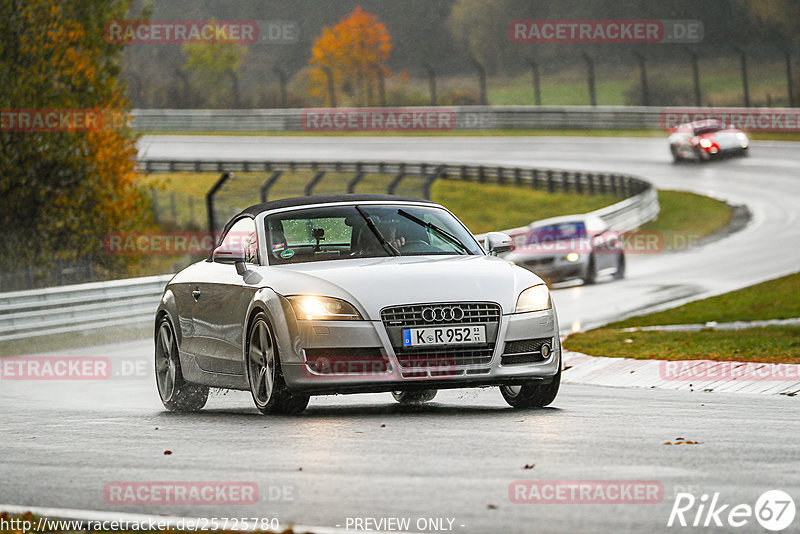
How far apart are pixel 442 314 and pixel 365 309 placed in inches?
19.5

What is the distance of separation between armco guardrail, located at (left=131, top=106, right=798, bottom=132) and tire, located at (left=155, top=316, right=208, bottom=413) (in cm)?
4726

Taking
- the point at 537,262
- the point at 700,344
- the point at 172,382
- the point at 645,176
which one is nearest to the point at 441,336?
the point at 172,382

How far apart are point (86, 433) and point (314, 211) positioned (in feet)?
7.60

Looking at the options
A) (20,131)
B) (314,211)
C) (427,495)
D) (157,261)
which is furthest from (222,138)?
(427,495)

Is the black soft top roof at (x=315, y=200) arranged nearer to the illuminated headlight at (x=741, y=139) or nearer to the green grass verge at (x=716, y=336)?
the green grass verge at (x=716, y=336)

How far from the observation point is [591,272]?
28.5 m

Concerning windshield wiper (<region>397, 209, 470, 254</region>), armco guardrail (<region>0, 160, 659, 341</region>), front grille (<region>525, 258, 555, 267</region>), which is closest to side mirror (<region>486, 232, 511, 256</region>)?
windshield wiper (<region>397, 209, 470, 254</region>)

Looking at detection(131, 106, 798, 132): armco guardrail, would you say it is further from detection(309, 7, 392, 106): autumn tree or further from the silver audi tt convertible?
the silver audi tt convertible

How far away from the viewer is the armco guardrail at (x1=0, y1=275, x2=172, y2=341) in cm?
2123

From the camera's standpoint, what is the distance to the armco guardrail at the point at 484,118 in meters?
57.3

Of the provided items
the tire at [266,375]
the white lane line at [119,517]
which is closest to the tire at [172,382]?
the tire at [266,375]

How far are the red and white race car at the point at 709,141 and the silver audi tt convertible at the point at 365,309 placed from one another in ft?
134

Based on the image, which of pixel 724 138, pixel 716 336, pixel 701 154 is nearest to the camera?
pixel 716 336

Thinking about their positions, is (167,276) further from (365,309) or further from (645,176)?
(645,176)
